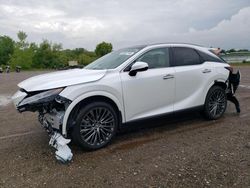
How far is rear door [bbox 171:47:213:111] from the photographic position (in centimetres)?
493

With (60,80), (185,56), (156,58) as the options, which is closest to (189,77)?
(185,56)

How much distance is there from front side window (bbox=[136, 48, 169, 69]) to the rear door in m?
0.16

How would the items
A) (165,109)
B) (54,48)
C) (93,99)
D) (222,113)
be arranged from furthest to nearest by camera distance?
(54,48)
(222,113)
(165,109)
(93,99)

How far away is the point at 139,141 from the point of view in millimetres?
4469

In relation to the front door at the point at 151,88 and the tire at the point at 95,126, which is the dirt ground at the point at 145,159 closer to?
the tire at the point at 95,126

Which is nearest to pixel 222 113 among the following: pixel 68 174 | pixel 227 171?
pixel 227 171

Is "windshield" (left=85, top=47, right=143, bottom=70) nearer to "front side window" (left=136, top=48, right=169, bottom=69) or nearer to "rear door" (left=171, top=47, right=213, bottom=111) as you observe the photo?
"front side window" (left=136, top=48, right=169, bottom=69)

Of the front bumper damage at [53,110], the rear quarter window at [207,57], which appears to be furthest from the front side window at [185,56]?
the front bumper damage at [53,110]

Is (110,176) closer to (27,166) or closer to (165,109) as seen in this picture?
(27,166)

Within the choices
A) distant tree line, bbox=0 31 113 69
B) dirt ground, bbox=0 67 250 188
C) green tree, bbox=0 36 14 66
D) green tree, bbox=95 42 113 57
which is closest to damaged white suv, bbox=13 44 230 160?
dirt ground, bbox=0 67 250 188

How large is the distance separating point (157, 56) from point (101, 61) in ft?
3.78

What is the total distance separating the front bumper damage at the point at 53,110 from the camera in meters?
3.66

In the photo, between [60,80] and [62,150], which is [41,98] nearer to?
[60,80]

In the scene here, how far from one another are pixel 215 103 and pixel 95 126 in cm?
289
